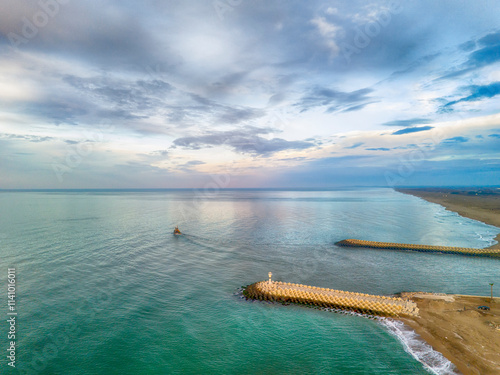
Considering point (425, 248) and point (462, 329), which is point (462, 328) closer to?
point (462, 329)

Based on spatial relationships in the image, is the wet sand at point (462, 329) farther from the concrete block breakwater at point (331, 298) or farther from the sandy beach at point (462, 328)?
the concrete block breakwater at point (331, 298)

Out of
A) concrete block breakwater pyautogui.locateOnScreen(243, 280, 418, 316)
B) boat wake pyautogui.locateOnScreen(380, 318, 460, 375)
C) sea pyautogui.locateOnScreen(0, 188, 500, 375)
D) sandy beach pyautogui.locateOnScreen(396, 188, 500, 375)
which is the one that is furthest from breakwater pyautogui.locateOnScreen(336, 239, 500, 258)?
boat wake pyautogui.locateOnScreen(380, 318, 460, 375)

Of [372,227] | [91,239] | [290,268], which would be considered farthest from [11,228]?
[372,227]

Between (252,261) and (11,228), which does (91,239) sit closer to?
(11,228)

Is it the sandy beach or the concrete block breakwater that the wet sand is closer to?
the sandy beach

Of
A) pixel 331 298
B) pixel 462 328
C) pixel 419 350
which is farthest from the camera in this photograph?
pixel 331 298

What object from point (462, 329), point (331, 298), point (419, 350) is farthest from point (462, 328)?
point (331, 298)
